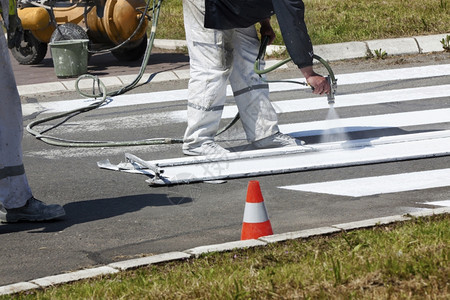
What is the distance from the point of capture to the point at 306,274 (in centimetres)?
391

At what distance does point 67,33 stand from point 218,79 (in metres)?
4.70

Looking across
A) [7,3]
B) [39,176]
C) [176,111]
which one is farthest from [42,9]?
[7,3]

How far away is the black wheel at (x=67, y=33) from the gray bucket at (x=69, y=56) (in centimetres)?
24

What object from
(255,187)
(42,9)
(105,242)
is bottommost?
(105,242)

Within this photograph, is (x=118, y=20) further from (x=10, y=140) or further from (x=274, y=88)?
(x=10, y=140)

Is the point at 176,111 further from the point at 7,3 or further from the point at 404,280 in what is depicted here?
the point at 404,280

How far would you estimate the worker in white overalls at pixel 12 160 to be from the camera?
17.3 ft

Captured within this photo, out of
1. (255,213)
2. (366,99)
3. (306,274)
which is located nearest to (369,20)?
(366,99)

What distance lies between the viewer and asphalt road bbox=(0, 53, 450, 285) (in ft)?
16.0

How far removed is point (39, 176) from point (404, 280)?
3518 mm

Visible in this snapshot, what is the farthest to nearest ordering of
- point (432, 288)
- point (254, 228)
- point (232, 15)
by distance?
point (232, 15) → point (254, 228) → point (432, 288)

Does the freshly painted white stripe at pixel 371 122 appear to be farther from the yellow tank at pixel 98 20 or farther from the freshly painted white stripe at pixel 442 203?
the yellow tank at pixel 98 20

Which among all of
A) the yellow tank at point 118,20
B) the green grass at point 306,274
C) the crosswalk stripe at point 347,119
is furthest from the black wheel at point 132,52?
the green grass at point 306,274

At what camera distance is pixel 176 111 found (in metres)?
8.78
